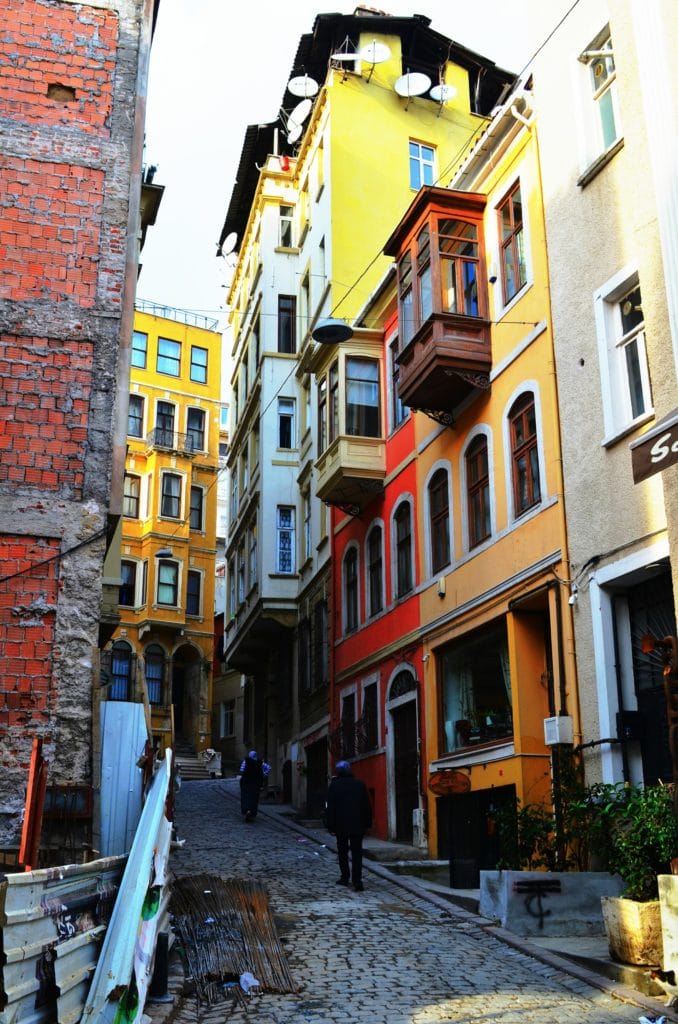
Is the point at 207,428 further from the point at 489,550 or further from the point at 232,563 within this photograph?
the point at 489,550

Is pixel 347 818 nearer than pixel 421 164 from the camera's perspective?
Yes

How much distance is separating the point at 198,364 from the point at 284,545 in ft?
67.8

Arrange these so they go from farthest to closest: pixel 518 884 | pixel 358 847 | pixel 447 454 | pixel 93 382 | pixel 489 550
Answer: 1. pixel 447 454
2. pixel 489 550
3. pixel 358 847
4. pixel 93 382
5. pixel 518 884

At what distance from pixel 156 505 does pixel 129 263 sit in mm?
32144

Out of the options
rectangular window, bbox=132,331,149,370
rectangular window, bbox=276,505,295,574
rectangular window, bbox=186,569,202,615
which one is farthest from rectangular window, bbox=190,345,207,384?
rectangular window, bbox=276,505,295,574

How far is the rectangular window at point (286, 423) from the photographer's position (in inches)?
1249

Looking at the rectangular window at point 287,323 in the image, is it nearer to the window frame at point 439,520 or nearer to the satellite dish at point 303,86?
the satellite dish at point 303,86

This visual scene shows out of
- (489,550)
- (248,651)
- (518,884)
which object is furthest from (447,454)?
(248,651)

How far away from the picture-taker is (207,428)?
48.5 m

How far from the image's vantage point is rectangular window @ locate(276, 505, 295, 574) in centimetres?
3067

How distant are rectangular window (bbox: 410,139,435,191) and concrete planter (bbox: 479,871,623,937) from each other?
22634 millimetres

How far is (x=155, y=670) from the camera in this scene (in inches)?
1736

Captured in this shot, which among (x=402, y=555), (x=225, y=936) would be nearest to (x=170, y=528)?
(x=402, y=555)

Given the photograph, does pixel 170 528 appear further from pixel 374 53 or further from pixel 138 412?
pixel 374 53
